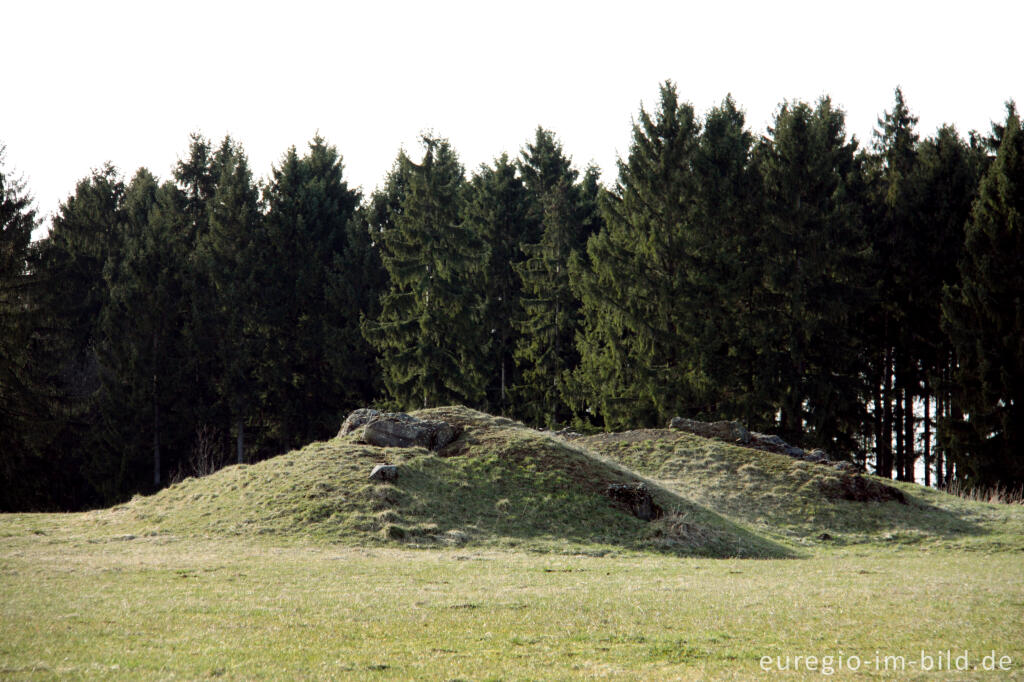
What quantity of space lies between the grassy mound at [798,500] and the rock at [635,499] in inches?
92.0

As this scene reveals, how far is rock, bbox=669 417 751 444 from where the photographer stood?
3083 cm

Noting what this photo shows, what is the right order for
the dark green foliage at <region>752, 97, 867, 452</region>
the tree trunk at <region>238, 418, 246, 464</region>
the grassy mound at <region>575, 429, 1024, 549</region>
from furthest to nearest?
the tree trunk at <region>238, 418, 246, 464</region> → the dark green foliage at <region>752, 97, 867, 452</region> → the grassy mound at <region>575, 429, 1024, 549</region>

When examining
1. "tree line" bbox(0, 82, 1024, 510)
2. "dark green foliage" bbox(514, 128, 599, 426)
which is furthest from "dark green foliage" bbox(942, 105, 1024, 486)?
"dark green foliage" bbox(514, 128, 599, 426)

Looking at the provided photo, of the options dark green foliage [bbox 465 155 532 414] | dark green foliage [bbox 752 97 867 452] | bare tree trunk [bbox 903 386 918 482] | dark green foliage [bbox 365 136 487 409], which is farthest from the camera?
dark green foliage [bbox 465 155 532 414]

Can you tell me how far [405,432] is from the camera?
24.1 meters

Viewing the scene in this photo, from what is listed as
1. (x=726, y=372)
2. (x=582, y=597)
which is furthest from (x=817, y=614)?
(x=726, y=372)

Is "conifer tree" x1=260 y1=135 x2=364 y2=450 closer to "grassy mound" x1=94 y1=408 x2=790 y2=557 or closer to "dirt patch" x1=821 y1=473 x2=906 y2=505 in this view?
"grassy mound" x1=94 y1=408 x2=790 y2=557

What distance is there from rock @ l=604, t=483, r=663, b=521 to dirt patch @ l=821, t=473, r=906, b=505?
7591mm

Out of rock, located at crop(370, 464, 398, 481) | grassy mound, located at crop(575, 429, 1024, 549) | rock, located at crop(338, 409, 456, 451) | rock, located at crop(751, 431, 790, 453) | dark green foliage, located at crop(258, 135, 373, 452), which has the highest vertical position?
dark green foliage, located at crop(258, 135, 373, 452)

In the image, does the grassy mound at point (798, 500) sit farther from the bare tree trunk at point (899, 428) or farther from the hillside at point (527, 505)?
the bare tree trunk at point (899, 428)

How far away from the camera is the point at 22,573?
43.2ft

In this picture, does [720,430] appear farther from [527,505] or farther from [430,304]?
[430,304]

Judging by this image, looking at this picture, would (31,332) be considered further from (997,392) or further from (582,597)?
(997,392)

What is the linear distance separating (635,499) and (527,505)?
277cm
